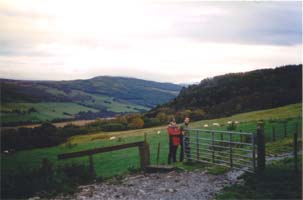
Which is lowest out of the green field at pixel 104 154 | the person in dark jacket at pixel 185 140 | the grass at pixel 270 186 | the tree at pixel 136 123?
the green field at pixel 104 154

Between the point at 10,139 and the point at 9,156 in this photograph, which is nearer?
the point at 9,156

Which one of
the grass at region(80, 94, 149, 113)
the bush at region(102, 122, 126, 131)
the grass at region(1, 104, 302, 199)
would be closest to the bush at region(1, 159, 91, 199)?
the grass at region(1, 104, 302, 199)

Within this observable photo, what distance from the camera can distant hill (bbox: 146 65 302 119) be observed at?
58.1 m

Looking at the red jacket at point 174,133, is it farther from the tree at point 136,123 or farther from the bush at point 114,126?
the tree at point 136,123

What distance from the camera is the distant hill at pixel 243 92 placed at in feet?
190

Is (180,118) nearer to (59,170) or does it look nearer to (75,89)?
(75,89)

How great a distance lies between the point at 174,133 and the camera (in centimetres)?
1769

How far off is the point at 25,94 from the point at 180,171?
1324 cm

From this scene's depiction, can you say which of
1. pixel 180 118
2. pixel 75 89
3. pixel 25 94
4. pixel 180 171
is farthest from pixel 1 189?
pixel 180 118

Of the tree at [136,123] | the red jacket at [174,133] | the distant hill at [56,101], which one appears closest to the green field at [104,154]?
the tree at [136,123]

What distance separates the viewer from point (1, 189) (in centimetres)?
1211

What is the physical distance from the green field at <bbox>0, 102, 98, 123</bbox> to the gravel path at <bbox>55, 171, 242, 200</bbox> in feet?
36.4

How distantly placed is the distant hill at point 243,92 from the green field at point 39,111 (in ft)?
93.7

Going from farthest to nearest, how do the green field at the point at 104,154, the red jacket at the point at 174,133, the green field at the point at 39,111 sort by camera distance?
the green field at the point at 39,111
the green field at the point at 104,154
the red jacket at the point at 174,133
